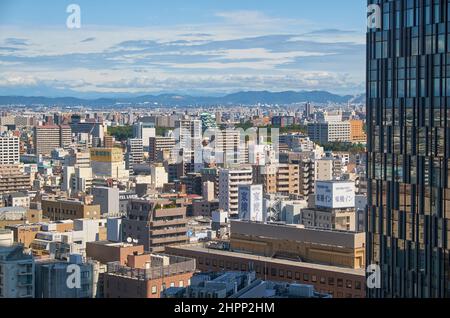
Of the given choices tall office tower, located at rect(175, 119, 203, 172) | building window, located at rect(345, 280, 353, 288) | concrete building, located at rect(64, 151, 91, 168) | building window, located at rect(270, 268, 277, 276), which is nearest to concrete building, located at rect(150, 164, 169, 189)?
tall office tower, located at rect(175, 119, 203, 172)

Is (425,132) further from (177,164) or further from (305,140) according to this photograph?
(305,140)

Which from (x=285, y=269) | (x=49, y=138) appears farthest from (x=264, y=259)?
(x=49, y=138)

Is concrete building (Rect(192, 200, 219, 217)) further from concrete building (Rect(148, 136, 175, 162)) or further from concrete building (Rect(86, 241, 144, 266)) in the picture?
concrete building (Rect(148, 136, 175, 162))

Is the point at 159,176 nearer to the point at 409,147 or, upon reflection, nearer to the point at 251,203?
the point at 251,203

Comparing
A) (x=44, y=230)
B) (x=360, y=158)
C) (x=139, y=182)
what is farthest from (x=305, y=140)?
(x=44, y=230)

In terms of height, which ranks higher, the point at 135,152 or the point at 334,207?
the point at 135,152
